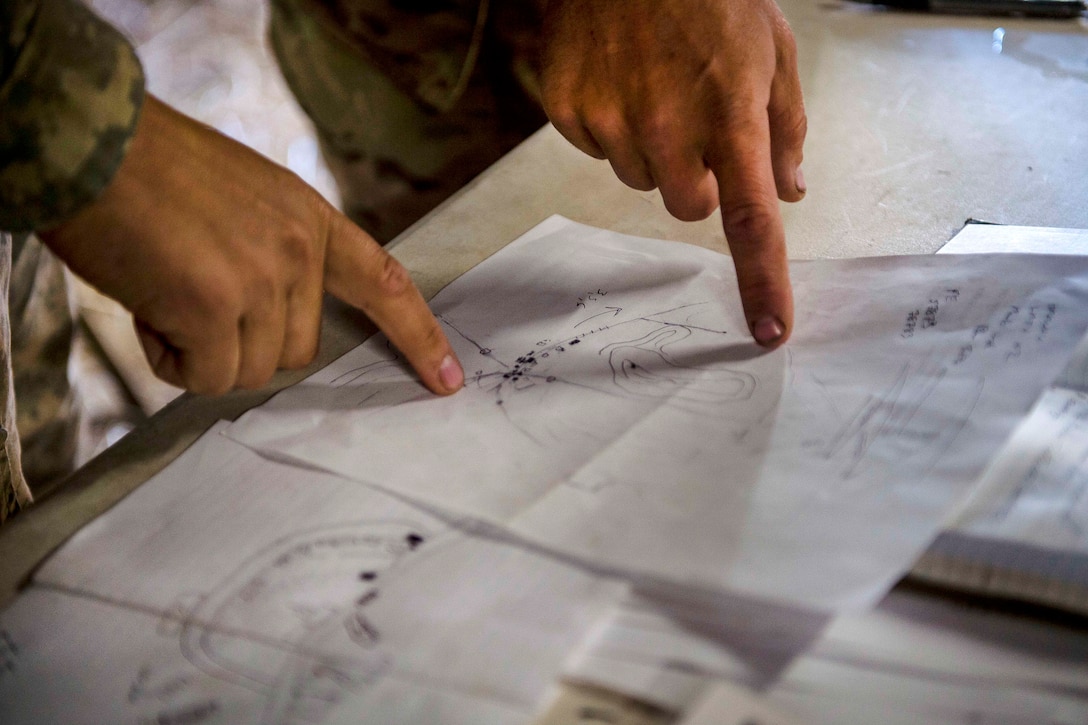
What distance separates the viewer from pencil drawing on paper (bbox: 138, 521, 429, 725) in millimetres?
329

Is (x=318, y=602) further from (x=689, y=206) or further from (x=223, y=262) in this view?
(x=689, y=206)

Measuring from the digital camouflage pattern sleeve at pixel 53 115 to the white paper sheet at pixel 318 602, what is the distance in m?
0.17

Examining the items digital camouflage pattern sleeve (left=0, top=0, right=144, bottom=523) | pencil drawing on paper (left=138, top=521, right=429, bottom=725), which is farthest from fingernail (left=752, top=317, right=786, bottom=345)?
digital camouflage pattern sleeve (left=0, top=0, right=144, bottom=523)

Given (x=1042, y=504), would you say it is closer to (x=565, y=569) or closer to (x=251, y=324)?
(x=565, y=569)

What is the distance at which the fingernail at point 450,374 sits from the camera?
0.49 m

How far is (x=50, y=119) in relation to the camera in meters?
0.40

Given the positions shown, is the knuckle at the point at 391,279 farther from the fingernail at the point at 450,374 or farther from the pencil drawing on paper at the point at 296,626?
the pencil drawing on paper at the point at 296,626

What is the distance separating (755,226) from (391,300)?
242mm

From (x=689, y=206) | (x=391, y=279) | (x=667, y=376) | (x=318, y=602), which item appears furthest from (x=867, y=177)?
(x=318, y=602)

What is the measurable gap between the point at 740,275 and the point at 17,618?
17.7 inches

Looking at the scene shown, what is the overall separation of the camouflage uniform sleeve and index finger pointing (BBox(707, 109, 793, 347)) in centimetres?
37

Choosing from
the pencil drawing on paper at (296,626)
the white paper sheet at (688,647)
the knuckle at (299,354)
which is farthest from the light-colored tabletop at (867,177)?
the white paper sheet at (688,647)

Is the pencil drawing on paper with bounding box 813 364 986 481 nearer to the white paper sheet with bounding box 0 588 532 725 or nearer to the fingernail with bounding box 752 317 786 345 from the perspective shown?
the fingernail with bounding box 752 317 786 345

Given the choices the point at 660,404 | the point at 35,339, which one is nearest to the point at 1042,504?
the point at 660,404
